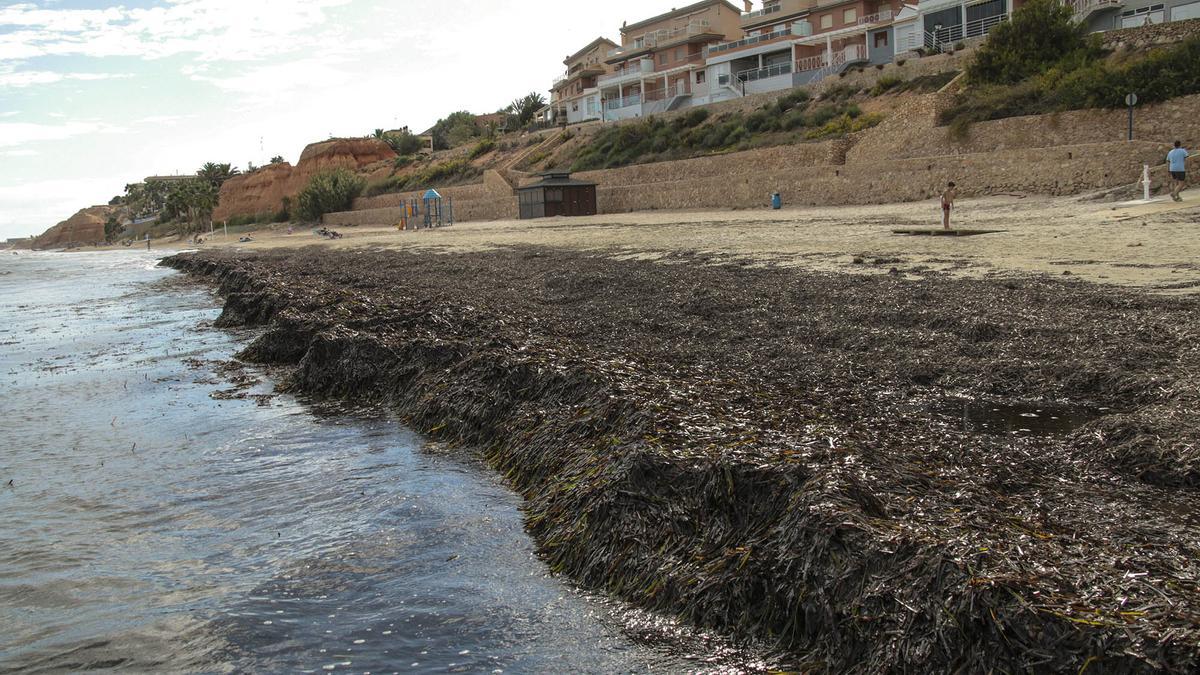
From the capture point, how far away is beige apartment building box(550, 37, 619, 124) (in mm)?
78375

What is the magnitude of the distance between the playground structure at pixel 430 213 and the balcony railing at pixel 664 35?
28168 millimetres

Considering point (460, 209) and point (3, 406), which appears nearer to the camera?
point (3, 406)

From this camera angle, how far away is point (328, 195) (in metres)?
75.6

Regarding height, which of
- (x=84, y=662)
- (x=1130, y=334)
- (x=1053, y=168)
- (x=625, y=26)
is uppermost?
(x=625, y=26)

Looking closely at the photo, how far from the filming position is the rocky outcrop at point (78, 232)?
134 metres

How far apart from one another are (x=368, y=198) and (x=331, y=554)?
7213 cm

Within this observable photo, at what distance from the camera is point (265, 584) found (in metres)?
4.87

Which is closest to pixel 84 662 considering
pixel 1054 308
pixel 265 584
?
pixel 265 584

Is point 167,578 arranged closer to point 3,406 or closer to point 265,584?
point 265,584

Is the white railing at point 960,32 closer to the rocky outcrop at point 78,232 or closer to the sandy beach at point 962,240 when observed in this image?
the sandy beach at point 962,240

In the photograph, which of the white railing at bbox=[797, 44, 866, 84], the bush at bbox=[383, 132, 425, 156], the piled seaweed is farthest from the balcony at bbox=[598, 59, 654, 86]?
the piled seaweed

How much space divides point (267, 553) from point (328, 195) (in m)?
74.7

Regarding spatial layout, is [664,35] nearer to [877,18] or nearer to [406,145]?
[877,18]

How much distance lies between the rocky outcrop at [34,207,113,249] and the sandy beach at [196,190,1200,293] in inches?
4897
